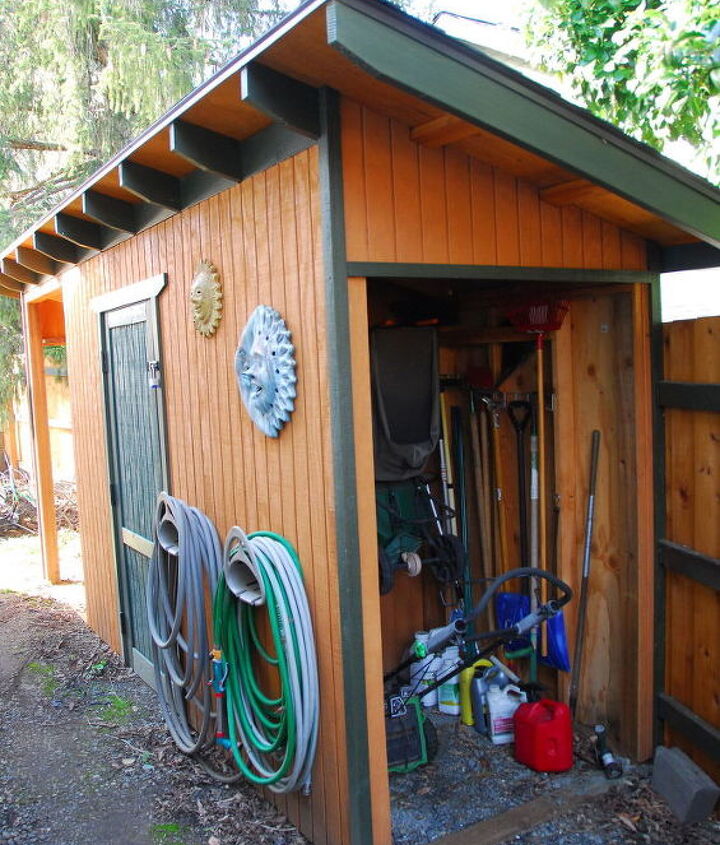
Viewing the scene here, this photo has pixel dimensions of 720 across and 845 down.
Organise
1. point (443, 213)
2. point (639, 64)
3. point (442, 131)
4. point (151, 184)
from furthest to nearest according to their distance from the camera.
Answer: point (639, 64), point (151, 184), point (443, 213), point (442, 131)

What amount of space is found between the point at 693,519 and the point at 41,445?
552 centimetres

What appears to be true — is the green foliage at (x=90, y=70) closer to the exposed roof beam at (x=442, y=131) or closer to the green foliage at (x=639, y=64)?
the green foliage at (x=639, y=64)

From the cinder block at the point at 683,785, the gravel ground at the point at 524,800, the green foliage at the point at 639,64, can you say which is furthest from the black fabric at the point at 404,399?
the green foliage at the point at 639,64

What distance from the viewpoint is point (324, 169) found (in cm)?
245

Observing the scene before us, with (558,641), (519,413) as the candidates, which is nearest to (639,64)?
(519,413)

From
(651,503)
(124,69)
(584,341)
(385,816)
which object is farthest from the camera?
(124,69)

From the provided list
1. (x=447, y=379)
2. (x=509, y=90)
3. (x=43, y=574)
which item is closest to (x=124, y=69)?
(x=43, y=574)

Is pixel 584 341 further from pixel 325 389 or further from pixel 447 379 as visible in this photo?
pixel 325 389

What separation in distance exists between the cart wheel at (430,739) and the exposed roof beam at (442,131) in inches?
96.1

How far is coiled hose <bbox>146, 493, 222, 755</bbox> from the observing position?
3.41 metres

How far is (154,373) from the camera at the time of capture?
13.0 ft

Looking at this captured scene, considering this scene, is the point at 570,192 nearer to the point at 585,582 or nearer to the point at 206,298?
the point at 206,298

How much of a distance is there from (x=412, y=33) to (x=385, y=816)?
2.47m

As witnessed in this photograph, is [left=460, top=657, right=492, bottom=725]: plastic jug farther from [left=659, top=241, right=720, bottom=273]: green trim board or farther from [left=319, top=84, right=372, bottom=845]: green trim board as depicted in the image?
[left=659, top=241, right=720, bottom=273]: green trim board
